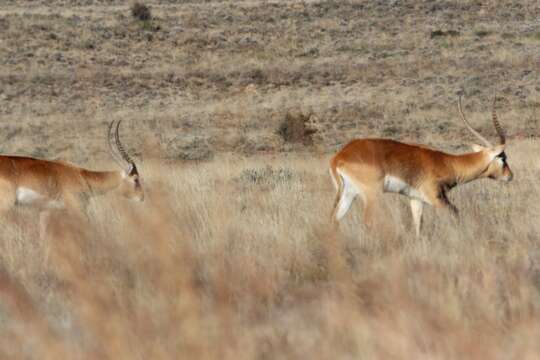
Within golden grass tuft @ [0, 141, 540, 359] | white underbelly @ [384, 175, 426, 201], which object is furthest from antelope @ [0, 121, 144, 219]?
white underbelly @ [384, 175, 426, 201]

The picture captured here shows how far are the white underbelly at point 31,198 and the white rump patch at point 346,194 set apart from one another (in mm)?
2598

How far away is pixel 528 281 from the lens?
17.8ft

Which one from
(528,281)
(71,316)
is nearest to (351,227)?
(528,281)

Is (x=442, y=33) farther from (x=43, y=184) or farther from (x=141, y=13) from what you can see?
(x=43, y=184)

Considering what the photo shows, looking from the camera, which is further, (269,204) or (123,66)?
(123,66)

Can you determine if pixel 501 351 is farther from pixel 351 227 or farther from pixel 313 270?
pixel 351 227

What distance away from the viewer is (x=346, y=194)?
8938mm

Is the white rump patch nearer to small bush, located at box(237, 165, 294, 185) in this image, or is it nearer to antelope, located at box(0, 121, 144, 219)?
antelope, located at box(0, 121, 144, 219)

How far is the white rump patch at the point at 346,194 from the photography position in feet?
28.8

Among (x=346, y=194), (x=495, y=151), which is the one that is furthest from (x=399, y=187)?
(x=495, y=151)

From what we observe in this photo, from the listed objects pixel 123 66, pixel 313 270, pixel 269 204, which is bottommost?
pixel 123 66

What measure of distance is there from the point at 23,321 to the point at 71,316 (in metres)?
0.31

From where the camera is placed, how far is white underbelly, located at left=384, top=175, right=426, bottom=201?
8945 mm

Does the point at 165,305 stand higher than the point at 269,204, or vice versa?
the point at 165,305
